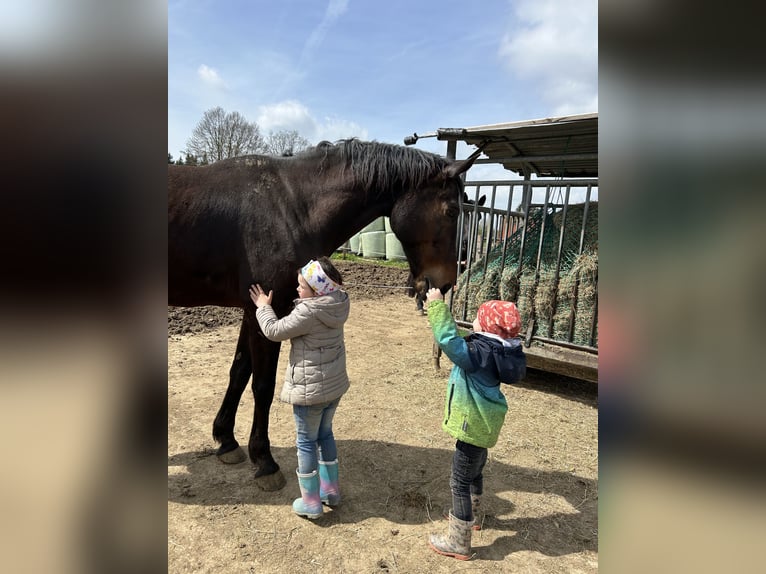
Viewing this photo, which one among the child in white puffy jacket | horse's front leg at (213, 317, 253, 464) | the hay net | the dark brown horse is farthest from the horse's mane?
the hay net

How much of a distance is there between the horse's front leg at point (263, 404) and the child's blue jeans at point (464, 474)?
1290 mm

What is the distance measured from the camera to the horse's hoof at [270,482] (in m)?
2.86

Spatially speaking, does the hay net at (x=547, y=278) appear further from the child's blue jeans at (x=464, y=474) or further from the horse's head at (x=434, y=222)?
the child's blue jeans at (x=464, y=474)

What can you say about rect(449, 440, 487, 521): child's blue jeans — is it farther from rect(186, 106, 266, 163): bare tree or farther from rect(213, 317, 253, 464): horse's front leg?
rect(186, 106, 266, 163): bare tree

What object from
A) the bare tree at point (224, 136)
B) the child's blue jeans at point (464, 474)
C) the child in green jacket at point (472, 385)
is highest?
Result: the bare tree at point (224, 136)

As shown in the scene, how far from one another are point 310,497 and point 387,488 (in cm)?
66

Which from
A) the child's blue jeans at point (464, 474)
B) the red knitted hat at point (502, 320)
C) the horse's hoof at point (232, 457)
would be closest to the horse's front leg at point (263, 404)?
the horse's hoof at point (232, 457)

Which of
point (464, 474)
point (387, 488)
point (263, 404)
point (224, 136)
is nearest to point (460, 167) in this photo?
point (464, 474)

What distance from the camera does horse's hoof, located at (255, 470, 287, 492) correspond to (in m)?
2.86
